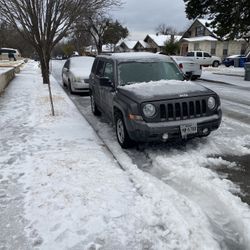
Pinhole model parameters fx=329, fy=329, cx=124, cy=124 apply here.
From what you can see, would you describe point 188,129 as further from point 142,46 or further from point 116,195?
point 142,46

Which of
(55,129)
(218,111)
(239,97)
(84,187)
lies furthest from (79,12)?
(84,187)

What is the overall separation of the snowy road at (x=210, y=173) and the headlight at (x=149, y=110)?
0.76 metres

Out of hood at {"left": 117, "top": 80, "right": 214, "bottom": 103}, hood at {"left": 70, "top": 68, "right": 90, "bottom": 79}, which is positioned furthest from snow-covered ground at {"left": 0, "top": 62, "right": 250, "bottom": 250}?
hood at {"left": 70, "top": 68, "right": 90, "bottom": 79}

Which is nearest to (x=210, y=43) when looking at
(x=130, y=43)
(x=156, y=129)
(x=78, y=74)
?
(x=130, y=43)

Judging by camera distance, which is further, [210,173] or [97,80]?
[97,80]

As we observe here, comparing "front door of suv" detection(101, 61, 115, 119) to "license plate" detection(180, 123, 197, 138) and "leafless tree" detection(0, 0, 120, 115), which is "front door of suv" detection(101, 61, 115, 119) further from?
"leafless tree" detection(0, 0, 120, 115)

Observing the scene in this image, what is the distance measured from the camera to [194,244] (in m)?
3.22

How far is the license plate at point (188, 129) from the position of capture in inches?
220

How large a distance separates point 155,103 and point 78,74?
8.87 metres

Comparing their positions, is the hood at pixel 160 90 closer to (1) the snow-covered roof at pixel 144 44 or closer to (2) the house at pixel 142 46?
(2) the house at pixel 142 46

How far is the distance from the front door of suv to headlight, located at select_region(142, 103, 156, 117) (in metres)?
1.37

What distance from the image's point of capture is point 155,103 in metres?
5.54

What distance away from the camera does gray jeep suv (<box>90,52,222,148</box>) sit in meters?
5.55

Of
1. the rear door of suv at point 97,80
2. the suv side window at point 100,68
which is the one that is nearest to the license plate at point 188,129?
the rear door of suv at point 97,80
